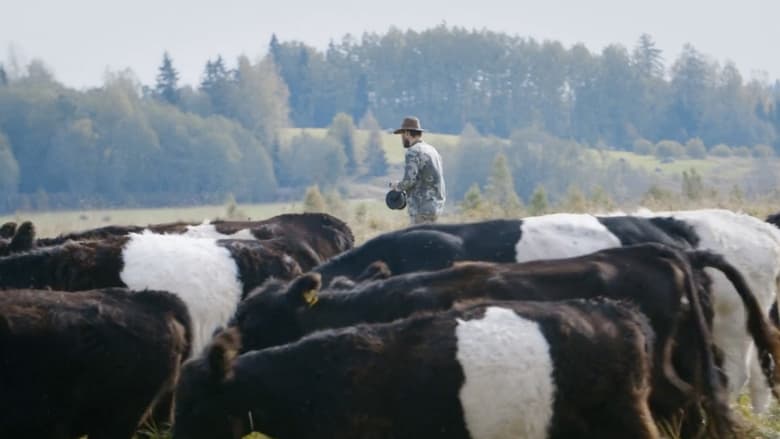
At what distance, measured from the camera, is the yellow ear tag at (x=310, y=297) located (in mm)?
8156

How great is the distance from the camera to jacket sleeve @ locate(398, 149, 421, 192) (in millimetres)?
13859

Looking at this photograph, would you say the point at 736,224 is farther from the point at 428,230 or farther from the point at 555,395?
the point at 555,395

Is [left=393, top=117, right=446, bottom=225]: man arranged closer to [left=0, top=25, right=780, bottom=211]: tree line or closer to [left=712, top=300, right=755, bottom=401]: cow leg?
[left=712, top=300, right=755, bottom=401]: cow leg

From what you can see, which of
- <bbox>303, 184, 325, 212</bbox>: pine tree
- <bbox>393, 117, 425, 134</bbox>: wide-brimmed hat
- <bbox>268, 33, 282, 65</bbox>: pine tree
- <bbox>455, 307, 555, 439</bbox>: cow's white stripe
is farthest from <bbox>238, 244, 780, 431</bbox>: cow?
<bbox>268, 33, 282, 65</bbox>: pine tree

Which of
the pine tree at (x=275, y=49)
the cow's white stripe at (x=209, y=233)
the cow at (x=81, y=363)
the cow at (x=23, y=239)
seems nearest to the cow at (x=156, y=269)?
the cow at (x=23, y=239)

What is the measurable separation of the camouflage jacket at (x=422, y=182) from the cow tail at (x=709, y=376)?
5772 mm

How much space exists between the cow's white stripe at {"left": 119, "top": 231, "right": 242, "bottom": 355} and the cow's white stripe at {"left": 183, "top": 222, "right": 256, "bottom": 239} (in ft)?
7.36

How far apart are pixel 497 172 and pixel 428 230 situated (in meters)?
42.7

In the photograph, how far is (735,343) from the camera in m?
9.39

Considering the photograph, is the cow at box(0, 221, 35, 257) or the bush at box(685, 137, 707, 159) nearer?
the cow at box(0, 221, 35, 257)

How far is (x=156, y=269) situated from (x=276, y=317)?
1.68m

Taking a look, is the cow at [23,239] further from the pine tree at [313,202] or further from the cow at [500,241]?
the pine tree at [313,202]

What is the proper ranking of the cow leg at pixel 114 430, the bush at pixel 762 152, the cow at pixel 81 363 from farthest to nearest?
the bush at pixel 762 152, the cow leg at pixel 114 430, the cow at pixel 81 363

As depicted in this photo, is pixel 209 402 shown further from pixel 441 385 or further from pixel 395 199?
pixel 395 199
